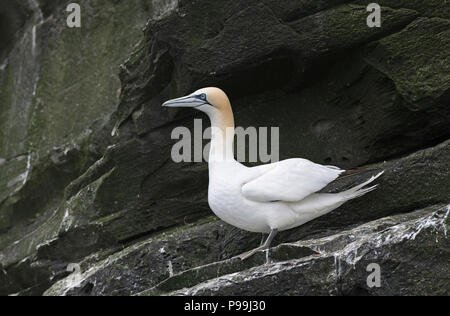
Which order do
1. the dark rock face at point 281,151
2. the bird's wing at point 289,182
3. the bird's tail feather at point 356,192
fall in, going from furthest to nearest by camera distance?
the bird's tail feather at point 356,192, the bird's wing at point 289,182, the dark rock face at point 281,151

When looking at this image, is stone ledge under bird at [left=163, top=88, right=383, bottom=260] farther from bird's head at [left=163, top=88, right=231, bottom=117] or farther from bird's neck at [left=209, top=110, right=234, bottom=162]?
bird's head at [left=163, top=88, right=231, bottom=117]

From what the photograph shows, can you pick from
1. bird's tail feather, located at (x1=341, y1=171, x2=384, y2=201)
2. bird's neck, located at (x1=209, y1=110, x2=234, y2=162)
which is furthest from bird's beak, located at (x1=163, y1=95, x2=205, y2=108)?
bird's tail feather, located at (x1=341, y1=171, x2=384, y2=201)

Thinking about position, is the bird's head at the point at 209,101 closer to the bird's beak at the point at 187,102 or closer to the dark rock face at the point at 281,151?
the bird's beak at the point at 187,102

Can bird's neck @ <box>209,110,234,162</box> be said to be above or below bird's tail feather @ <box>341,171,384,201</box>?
above

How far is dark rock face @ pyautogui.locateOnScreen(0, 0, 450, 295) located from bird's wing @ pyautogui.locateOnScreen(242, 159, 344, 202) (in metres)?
0.46

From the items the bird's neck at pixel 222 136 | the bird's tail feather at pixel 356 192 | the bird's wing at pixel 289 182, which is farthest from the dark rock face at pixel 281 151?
the bird's neck at pixel 222 136

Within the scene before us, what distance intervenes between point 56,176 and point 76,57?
6.57 feet

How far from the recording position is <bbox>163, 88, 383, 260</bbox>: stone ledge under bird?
769 centimetres

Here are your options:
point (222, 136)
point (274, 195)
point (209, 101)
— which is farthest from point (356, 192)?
point (209, 101)

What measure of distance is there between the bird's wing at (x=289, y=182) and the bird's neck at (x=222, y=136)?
0.53 metres

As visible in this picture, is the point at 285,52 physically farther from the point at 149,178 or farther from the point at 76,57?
the point at 76,57

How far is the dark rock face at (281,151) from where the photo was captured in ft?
22.5

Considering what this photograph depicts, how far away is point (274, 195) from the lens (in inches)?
302

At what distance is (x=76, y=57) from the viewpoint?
13.1m
